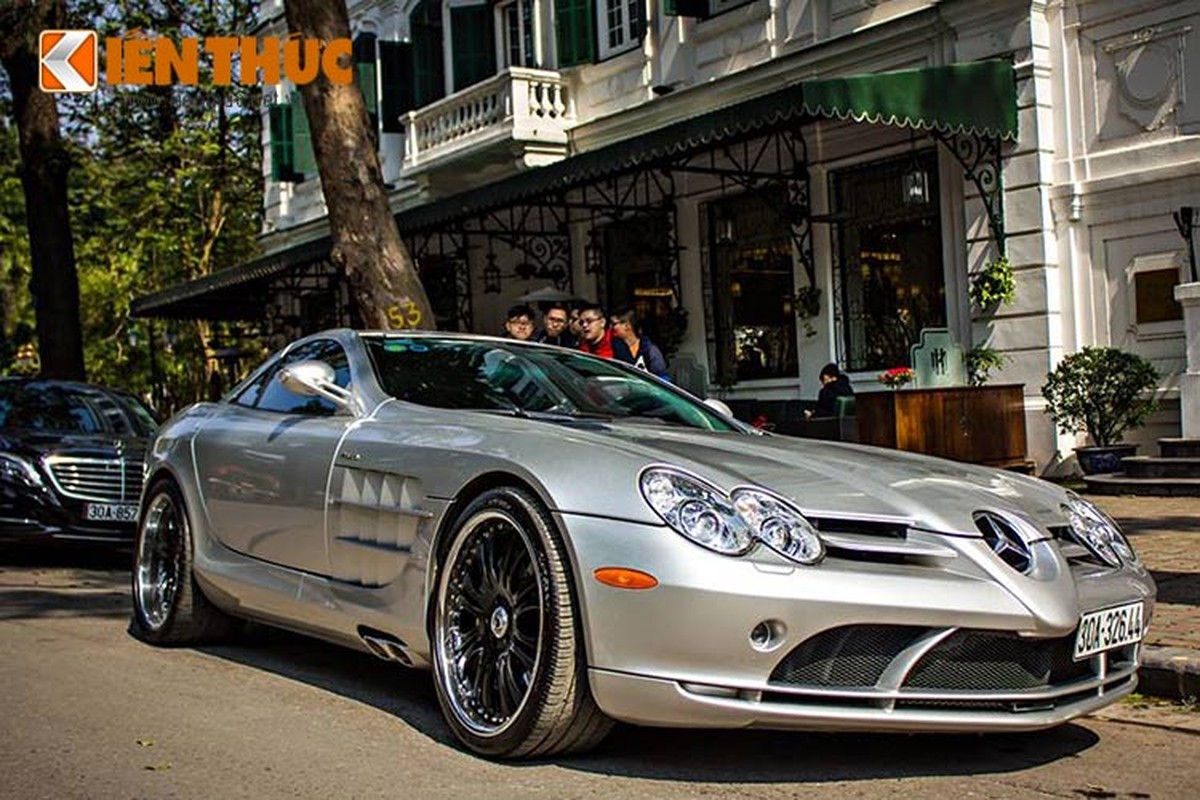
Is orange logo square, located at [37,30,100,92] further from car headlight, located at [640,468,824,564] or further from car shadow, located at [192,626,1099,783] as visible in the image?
car headlight, located at [640,468,824,564]

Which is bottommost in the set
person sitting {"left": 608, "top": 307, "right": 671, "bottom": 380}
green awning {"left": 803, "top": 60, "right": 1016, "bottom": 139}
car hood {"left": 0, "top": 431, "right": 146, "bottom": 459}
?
car hood {"left": 0, "top": 431, "right": 146, "bottom": 459}

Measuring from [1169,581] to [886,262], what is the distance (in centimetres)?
909

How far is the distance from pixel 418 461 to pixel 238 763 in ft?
3.86

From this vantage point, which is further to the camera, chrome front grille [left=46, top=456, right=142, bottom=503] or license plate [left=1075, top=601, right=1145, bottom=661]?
chrome front grille [left=46, top=456, right=142, bottom=503]

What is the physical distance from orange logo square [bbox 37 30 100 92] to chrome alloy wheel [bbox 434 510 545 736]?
15.4m

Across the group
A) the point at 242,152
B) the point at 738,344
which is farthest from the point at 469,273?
the point at 242,152

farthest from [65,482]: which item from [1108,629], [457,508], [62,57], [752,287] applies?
[62,57]

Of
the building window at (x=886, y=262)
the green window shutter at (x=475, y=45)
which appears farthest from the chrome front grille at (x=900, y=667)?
the green window shutter at (x=475, y=45)

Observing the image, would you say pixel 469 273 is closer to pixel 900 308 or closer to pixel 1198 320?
pixel 900 308

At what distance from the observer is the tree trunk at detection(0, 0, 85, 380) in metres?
20.2

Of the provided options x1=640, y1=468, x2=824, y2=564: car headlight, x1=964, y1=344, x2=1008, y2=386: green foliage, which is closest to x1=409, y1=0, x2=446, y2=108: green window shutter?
x1=964, y1=344, x2=1008, y2=386: green foliage

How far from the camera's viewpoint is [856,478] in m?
4.54

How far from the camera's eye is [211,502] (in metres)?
6.48

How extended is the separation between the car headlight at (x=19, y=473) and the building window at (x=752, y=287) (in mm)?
9428
